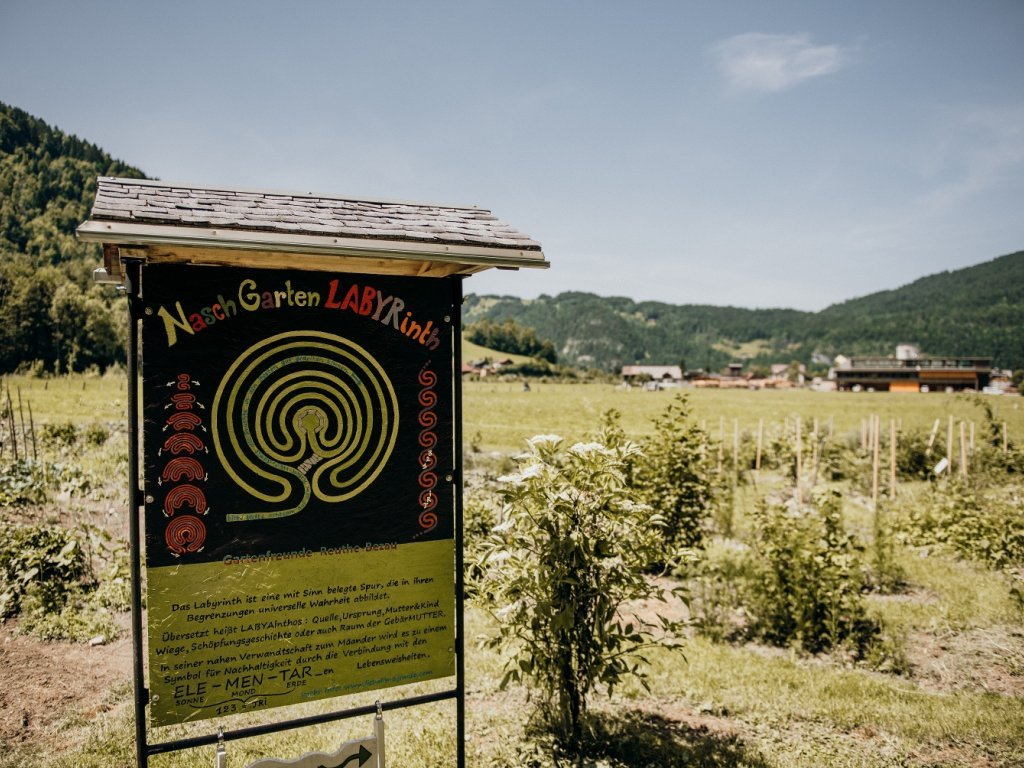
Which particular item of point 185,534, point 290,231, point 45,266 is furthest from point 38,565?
point 45,266

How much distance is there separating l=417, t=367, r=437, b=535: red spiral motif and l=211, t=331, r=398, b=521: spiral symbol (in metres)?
0.19

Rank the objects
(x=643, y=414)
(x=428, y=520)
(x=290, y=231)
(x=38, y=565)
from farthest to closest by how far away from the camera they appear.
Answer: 1. (x=643, y=414)
2. (x=38, y=565)
3. (x=428, y=520)
4. (x=290, y=231)

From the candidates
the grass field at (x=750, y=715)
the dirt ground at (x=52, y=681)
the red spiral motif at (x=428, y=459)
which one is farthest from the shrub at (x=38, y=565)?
the red spiral motif at (x=428, y=459)

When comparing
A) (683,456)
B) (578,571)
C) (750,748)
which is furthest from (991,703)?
(578,571)

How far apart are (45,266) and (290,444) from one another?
43.3m

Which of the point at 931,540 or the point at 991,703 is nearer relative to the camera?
the point at 991,703

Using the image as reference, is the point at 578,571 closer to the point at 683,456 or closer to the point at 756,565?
the point at 683,456

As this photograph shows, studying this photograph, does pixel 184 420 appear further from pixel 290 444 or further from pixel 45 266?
pixel 45 266

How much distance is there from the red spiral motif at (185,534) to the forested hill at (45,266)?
18571 mm

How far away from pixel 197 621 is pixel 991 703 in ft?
21.9

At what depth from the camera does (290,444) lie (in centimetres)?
346

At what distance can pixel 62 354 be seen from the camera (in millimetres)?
30797

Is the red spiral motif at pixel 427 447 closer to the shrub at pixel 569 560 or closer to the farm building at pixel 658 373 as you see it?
the shrub at pixel 569 560

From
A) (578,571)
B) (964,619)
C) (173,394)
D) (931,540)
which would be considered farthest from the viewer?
(931,540)
